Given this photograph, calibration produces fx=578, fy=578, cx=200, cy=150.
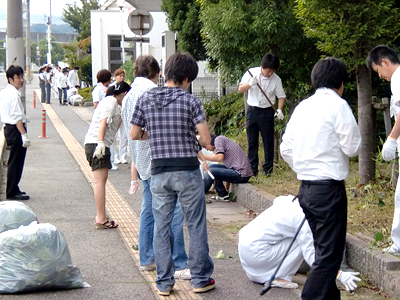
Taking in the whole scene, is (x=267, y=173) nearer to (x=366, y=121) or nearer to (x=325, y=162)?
(x=366, y=121)

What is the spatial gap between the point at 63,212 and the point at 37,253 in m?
3.08

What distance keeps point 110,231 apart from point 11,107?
2.56 meters

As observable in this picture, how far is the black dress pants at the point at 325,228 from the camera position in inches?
151

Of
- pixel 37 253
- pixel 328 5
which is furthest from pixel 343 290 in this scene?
pixel 328 5

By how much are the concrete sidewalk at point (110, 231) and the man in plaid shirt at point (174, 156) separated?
359 millimetres

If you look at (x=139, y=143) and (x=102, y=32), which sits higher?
(x=102, y=32)

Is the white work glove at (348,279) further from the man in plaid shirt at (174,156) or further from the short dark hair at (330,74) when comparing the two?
the short dark hair at (330,74)

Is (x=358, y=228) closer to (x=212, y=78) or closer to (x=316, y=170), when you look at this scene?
(x=316, y=170)

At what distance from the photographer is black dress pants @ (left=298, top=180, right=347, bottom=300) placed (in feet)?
12.6

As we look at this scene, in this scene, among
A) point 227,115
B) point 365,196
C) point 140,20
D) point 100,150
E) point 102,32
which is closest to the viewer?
point 100,150

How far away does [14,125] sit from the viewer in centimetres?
809

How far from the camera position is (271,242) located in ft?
16.1

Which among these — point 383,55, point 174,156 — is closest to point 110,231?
point 174,156

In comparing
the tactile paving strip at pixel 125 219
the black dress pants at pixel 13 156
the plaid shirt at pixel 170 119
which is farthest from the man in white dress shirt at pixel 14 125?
the plaid shirt at pixel 170 119
